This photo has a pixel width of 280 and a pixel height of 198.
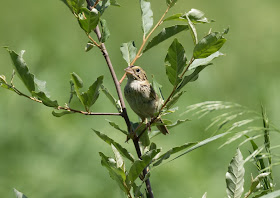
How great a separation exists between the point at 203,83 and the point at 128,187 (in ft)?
16.4

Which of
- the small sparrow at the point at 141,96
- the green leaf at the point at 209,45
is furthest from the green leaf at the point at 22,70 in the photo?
the small sparrow at the point at 141,96

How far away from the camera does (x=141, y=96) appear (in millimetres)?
3871

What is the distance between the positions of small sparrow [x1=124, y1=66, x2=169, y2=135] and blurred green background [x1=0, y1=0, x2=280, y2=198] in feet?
5.35

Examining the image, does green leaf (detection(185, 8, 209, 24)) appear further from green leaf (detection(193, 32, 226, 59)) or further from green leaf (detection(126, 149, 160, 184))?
green leaf (detection(126, 149, 160, 184))

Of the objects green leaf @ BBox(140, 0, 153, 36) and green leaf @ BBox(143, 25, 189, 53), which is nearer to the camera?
green leaf @ BBox(143, 25, 189, 53)

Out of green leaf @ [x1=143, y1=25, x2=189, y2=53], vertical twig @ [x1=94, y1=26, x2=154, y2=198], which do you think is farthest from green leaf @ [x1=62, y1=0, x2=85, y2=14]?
green leaf @ [x1=143, y1=25, x2=189, y2=53]

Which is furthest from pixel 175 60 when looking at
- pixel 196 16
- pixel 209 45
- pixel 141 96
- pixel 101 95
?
pixel 101 95

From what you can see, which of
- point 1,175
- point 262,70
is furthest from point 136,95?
point 262,70

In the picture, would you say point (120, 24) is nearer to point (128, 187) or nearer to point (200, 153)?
point (200, 153)

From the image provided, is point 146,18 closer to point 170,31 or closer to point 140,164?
point 170,31

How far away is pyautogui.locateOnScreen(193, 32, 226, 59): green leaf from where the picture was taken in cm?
228

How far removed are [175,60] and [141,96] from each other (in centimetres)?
150

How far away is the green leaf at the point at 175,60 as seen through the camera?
2.35m

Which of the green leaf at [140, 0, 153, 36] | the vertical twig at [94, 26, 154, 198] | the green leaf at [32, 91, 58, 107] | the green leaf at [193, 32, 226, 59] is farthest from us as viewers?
the green leaf at [140, 0, 153, 36]
